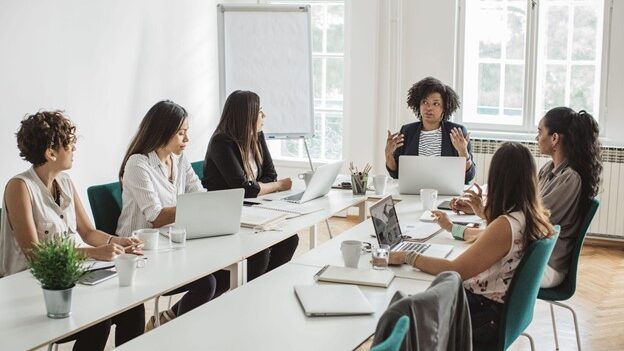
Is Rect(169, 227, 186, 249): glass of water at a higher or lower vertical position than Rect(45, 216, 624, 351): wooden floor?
higher

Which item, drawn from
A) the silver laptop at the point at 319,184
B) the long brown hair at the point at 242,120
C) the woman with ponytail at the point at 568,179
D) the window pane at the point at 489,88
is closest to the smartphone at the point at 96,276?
the silver laptop at the point at 319,184

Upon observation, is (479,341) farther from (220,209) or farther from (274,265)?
(274,265)

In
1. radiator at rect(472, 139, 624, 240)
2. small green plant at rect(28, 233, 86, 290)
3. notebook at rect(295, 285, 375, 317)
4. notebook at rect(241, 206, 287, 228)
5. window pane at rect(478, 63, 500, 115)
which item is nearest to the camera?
small green plant at rect(28, 233, 86, 290)

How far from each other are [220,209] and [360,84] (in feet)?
12.2

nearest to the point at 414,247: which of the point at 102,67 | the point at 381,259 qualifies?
the point at 381,259

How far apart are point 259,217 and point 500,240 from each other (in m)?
1.27

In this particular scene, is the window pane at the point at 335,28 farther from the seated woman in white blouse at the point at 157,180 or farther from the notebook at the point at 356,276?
the notebook at the point at 356,276

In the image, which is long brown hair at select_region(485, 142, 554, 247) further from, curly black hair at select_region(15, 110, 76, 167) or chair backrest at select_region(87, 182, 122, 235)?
chair backrest at select_region(87, 182, 122, 235)

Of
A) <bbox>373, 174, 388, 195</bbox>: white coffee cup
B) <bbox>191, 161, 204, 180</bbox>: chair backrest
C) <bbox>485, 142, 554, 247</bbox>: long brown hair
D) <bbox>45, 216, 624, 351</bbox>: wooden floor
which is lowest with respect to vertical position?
<bbox>45, 216, 624, 351</bbox>: wooden floor

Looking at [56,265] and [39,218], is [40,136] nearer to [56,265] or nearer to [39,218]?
[39,218]

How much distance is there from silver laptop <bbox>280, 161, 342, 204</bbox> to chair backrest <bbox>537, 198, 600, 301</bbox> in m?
1.24

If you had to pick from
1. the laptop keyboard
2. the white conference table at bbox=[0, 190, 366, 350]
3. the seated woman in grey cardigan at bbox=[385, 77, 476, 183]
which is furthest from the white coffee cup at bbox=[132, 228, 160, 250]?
the seated woman in grey cardigan at bbox=[385, 77, 476, 183]

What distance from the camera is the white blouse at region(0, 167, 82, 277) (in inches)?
115

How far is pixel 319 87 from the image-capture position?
7.18 metres
